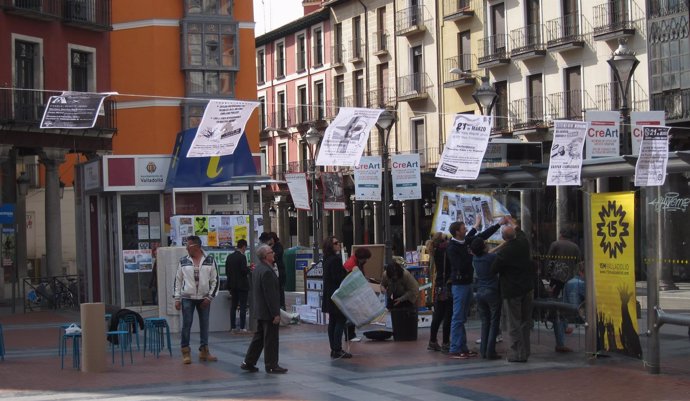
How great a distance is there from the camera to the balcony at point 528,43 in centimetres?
4211

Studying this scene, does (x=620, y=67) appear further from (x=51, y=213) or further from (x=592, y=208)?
(x=51, y=213)

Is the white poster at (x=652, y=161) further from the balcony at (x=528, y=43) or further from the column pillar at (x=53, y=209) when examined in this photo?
the balcony at (x=528, y=43)

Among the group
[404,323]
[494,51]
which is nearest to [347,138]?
[404,323]

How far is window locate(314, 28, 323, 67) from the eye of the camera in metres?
60.4

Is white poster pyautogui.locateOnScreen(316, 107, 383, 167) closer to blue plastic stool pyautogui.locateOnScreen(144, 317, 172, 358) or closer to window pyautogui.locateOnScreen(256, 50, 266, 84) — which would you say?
blue plastic stool pyautogui.locateOnScreen(144, 317, 172, 358)

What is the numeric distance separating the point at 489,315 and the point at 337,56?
4468 cm

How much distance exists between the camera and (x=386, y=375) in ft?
44.4

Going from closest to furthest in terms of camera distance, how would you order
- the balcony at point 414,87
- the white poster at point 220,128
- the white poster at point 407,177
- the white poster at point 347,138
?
1. the white poster at point 347,138
2. the white poster at point 220,128
3. the white poster at point 407,177
4. the balcony at point 414,87

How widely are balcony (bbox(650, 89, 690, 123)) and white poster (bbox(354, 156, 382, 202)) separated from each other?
464 inches

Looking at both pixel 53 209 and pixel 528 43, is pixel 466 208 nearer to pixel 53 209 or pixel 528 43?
pixel 53 209

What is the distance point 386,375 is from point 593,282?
Result: 308 cm

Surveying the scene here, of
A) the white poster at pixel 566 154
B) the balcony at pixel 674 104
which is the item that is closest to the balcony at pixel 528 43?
the balcony at pixel 674 104

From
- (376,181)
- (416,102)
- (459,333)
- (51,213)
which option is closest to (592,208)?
(459,333)

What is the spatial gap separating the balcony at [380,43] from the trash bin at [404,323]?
3745cm
